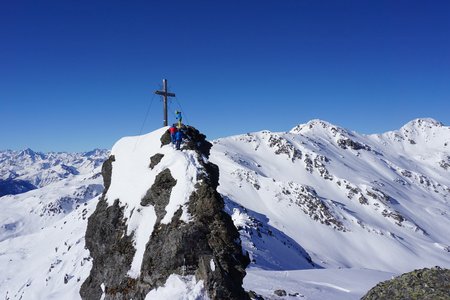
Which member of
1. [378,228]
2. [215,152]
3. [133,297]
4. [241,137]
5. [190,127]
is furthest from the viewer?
[241,137]

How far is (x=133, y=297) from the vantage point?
17.0 meters

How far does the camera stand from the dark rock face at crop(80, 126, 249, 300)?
1485 centimetres

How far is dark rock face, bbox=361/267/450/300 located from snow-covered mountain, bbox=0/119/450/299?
6.51m

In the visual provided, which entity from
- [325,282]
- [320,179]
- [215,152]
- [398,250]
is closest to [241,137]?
[215,152]

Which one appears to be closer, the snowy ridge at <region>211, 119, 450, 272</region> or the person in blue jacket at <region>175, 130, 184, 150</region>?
the person in blue jacket at <region>175, 130, 184, 150</region>

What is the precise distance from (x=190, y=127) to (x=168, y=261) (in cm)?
1106

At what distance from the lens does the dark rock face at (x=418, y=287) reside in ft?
29.6

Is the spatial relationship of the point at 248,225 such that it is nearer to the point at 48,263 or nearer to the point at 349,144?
the point at 48,263

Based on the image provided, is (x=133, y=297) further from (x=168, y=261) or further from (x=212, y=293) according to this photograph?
(x=212, y=293)

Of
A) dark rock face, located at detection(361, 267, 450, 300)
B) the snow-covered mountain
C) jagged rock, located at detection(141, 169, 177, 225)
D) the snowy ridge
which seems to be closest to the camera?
dark rock face, located at detection(361, 267, 450, 300)

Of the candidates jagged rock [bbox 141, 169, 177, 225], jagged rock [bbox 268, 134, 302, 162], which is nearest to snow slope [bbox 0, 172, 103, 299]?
jagged rock [bbox 141, 169, 177, 225]

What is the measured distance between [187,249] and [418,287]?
913cm

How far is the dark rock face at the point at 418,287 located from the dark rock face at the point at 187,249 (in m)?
6.20

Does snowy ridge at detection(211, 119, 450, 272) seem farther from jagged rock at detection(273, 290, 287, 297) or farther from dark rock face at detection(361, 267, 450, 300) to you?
dark rock face at detection(361, 267, 450, 300)
